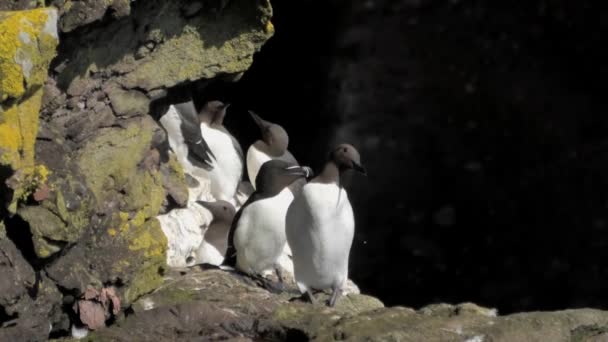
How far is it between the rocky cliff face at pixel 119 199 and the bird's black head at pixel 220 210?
141 centimetres

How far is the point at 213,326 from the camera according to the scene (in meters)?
6.93

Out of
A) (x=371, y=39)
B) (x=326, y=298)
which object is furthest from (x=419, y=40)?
(x=326, y=298)

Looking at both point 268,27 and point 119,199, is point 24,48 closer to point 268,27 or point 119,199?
point 119,199

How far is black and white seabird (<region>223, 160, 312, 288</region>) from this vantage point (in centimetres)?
868

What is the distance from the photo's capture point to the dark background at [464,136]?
12.6 meters

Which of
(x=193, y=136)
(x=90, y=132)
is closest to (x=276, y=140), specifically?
(x=193, y=136)

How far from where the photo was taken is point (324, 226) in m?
7.90

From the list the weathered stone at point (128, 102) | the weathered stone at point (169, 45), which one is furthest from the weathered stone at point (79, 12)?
the weathered stone at point (128, 102)

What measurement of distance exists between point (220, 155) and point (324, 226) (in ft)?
9.39

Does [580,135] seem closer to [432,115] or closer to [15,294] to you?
[432,115]

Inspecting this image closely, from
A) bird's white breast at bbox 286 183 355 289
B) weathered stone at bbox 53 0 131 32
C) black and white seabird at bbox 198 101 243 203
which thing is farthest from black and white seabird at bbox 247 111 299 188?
weathered stone at bbox 53 0 131 32

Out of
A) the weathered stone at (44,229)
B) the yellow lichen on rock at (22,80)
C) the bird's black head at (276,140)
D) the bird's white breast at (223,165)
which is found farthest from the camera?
the bird's black head at (276,140)

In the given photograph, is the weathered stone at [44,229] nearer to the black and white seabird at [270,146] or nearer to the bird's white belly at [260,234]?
the bird's white belly at [260,234]

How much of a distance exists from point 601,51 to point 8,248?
7.25m
